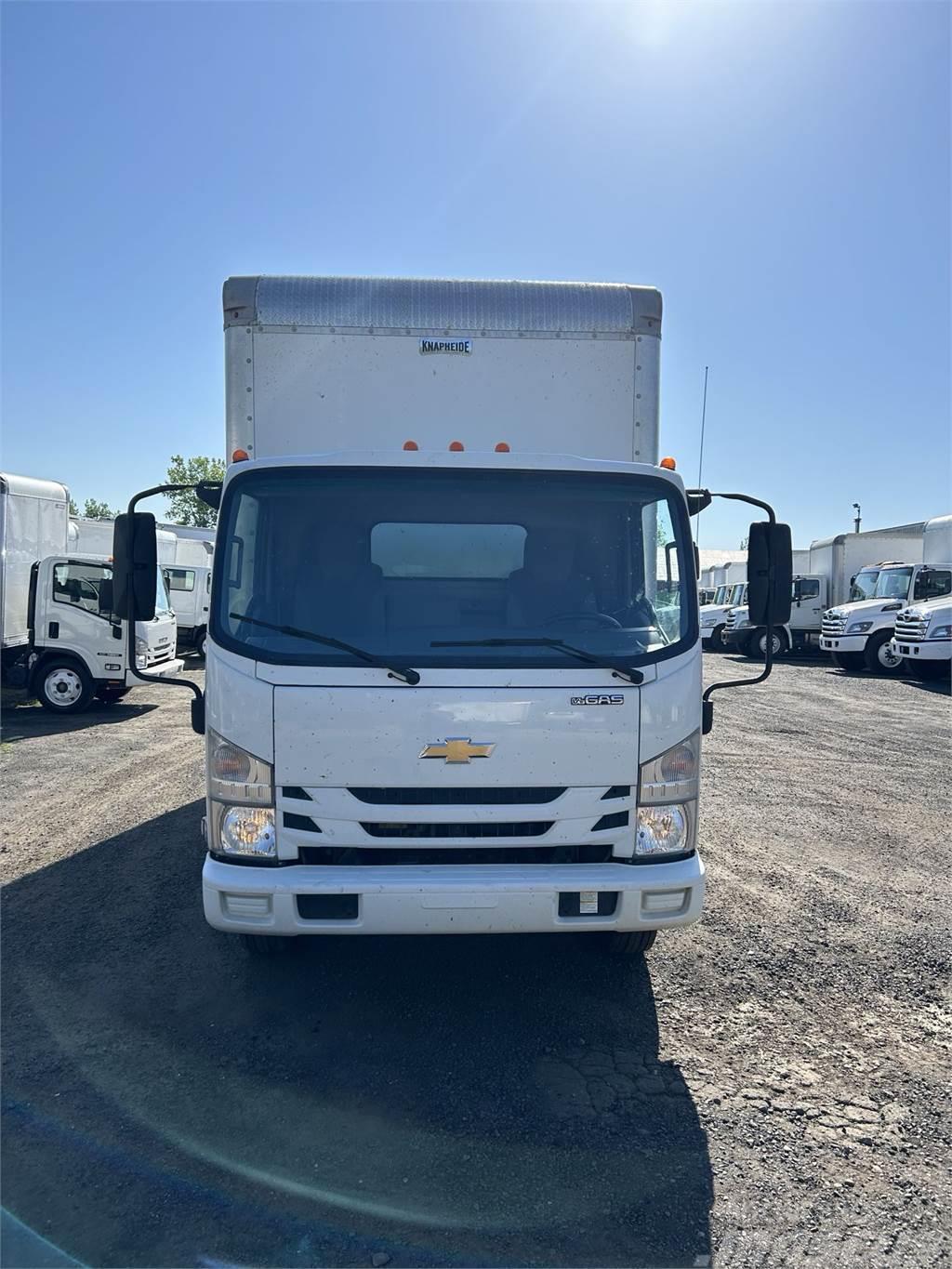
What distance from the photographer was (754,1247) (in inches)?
97.0

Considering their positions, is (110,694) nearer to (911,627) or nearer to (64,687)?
(64,687)

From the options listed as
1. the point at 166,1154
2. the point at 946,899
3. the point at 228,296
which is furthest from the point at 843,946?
the point at 228,296

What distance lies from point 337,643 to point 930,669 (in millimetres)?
18439

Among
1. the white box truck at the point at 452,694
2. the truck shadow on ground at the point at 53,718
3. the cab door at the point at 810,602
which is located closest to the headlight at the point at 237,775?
the white box truck at the point at 452,694

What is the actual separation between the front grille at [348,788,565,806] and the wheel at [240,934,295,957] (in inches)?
45.8

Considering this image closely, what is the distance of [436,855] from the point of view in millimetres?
3410

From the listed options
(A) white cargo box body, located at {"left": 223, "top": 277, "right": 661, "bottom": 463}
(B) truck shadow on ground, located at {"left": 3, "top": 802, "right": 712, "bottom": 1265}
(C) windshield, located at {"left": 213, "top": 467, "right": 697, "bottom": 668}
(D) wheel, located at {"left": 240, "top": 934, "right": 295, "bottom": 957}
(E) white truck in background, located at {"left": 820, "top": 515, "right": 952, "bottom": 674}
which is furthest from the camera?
(E) white truck in background, located at {"left": 820, "top": 515, "right": 952, "bottom": 674}

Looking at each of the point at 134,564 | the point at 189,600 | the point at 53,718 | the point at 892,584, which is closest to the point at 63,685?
the point at 53,718

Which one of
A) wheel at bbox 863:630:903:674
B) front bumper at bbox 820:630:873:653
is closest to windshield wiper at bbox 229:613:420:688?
front bumper at bbox 820:630:873:653

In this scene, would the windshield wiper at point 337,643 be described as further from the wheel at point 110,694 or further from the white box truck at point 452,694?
the wheel at point 110,694

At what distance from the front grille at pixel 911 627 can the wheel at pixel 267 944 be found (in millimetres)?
17032

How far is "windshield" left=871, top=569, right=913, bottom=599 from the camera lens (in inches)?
807

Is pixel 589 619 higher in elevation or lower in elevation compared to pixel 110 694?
higher

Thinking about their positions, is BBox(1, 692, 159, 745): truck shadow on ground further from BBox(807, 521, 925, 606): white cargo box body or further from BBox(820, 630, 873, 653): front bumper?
BBox(807, 521, 925, 606): white cargo box body
